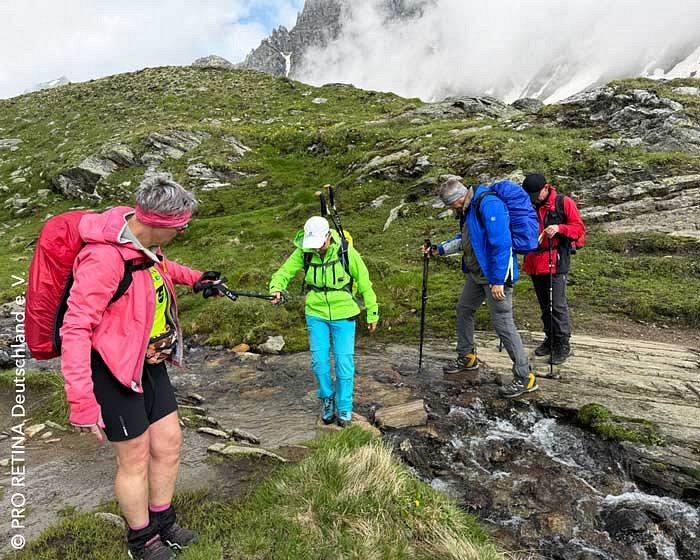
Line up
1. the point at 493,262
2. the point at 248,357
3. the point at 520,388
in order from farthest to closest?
1. the point at 248,357
2. the point at 520,388
3. the point at 493,262

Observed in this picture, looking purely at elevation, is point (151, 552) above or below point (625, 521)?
above

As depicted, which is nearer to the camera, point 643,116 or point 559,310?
point 559,310

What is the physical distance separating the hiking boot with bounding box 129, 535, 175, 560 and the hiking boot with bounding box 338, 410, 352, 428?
11.3ft

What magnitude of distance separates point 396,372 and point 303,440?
318cm

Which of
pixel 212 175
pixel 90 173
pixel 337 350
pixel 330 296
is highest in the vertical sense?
pixel 90 173

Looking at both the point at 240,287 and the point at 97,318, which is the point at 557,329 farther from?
the point at 240,287

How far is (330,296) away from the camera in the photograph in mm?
6711

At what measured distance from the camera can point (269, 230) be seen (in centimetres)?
2270

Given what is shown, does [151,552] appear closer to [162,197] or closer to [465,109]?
[162,197]

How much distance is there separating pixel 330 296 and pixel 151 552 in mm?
3790

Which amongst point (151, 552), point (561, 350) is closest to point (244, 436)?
point (151, 552)

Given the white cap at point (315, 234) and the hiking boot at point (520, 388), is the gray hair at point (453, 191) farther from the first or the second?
the hiking boot at point (520, 388)

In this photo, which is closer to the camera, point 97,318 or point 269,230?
point 97,318

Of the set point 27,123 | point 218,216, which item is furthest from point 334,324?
point 27,123
